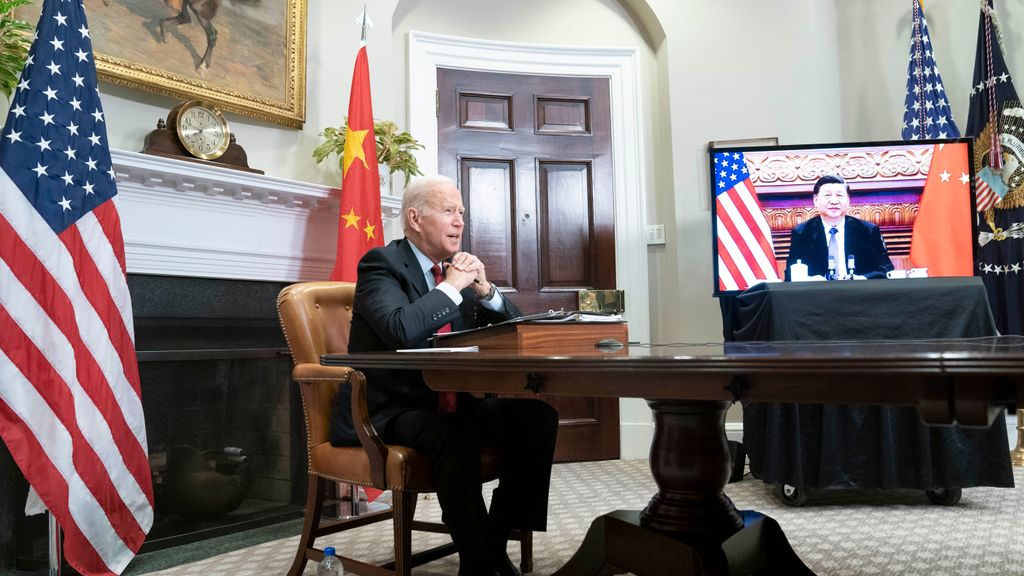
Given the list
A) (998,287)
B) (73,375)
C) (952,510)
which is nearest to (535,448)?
(73,375)

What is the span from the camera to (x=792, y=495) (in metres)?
3.18

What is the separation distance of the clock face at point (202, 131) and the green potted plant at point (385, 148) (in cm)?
50

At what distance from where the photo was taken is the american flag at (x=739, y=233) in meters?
4.09

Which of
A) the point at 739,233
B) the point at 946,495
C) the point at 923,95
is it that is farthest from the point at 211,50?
the point at 923,95

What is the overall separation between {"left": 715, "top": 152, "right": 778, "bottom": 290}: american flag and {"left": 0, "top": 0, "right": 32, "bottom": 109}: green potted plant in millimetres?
3149

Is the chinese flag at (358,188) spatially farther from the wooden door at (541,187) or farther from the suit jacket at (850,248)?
the suit jacket at (850,248)

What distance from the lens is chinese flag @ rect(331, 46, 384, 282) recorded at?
3367 mm

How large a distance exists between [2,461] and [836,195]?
149 inches

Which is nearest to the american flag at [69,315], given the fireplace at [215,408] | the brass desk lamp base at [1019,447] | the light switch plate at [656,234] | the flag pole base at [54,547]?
the flag pole base at [54,547]

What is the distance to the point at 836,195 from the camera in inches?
157

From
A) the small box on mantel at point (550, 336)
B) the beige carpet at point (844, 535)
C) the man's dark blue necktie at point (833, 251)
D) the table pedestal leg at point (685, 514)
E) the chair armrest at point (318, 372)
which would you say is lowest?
the beige carpet at point (844, 535)

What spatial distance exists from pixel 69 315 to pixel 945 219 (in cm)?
395

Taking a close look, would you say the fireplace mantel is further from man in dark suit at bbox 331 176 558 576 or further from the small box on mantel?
the small box on mantel

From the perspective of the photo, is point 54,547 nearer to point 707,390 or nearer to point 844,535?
point 707,390
